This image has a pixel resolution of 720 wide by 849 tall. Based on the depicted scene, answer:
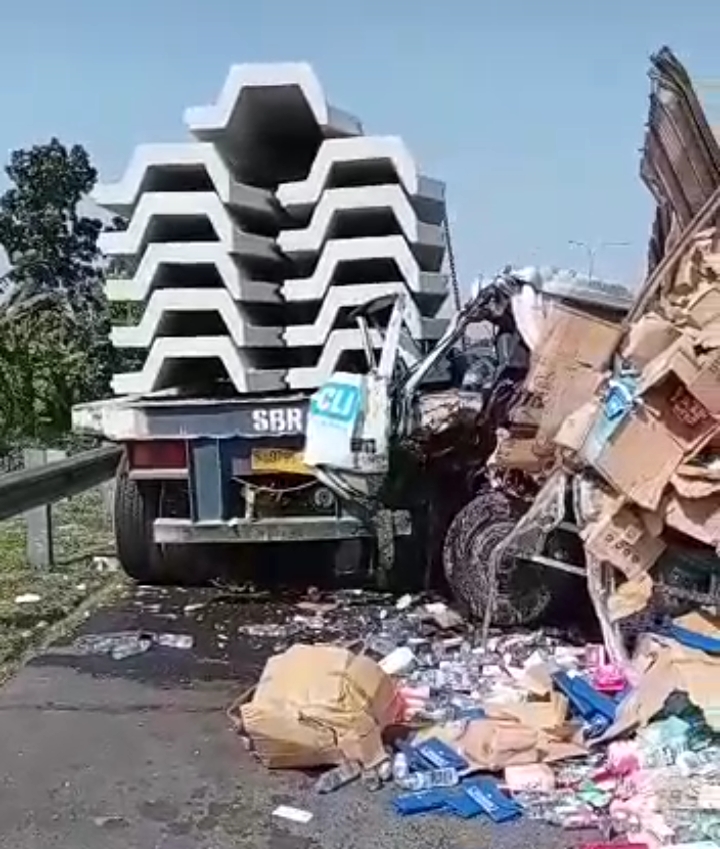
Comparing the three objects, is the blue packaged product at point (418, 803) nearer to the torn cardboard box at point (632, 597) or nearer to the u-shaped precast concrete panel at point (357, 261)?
the torn cardboard box at point (632, 597)

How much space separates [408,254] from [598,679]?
2.76 metres

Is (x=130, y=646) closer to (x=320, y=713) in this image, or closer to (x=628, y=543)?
(x=320, y=713)

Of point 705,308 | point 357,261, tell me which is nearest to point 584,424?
point 705,308

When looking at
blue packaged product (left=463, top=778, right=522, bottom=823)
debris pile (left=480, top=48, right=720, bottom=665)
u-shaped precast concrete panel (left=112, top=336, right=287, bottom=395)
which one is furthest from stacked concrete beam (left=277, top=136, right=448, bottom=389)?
blue packaged product (left=463, top=778, right=522, bottom=823)

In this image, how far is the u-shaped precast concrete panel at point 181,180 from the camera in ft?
24.0

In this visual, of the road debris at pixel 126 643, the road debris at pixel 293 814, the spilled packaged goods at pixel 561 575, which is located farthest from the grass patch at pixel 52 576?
the road debris at pixel 293 814

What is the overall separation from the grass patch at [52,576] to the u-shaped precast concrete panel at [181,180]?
89.2 inches

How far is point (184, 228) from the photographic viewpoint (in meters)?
7.67

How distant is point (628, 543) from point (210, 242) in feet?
10.4

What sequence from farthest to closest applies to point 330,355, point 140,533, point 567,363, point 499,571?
point 140,533 → point 330,355 → point 499,571 → point 567,363

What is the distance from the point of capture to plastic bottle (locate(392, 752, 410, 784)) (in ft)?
15.2

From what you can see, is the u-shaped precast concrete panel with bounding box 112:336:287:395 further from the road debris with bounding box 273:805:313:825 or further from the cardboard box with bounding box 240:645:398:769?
the road debris with bounding box 273:805:313:825

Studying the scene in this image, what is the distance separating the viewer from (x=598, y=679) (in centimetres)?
544

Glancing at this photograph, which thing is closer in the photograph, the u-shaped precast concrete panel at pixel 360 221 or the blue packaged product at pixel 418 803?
the blue packaged product at pixel 418 803
